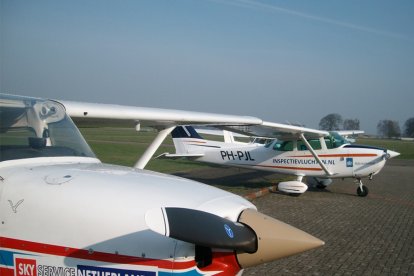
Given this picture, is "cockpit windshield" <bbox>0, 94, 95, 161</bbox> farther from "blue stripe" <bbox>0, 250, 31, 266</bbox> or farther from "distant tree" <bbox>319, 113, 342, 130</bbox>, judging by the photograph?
"distant tree" <bbox>319, 113, 342, 130</bbox>

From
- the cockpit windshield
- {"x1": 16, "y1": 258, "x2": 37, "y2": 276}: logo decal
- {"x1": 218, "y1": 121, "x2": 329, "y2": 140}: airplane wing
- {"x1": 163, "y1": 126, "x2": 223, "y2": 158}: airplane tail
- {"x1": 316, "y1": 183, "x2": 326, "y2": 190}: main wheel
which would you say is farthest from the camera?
{"x1": 163, "y1": 126, "x2": 223, "y2": 158}: airplane tail

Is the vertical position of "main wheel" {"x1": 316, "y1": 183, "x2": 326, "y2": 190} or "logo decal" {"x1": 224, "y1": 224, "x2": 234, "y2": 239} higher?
"logo decal" {"x1": 224, "y1": 224, "x2": 234, "y2": 239}

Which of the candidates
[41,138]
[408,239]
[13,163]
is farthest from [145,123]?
[408,239]

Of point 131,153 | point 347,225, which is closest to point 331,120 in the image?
point 131,153

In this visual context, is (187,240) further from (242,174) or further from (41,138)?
(242,174)

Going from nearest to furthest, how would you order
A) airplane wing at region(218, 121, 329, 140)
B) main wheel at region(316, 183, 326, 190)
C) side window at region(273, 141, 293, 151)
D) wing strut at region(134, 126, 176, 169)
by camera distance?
wing strut at region(134, 126, 176, 169) < airplane wing at region(218, 121, 329, 140) < side window at region(273, 141, 293, 151) < main wheel at region(316, 183, 326, 190)

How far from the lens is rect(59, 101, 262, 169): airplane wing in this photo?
4.11m

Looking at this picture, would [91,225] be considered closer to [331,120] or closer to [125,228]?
[125,228]

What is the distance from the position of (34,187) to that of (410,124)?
13227cm

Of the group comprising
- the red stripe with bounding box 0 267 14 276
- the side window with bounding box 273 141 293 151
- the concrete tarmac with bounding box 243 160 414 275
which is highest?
the side window with bounding box 273 141 293 151

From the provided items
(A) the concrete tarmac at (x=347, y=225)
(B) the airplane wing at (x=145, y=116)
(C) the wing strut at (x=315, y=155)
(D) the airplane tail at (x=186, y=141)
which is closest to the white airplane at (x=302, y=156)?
(C) the wing strut at (x=315, y=155)

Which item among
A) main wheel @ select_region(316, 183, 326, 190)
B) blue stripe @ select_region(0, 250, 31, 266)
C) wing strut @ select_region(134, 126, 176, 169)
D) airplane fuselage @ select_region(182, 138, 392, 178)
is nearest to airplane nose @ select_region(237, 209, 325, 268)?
blue stripe @ select_region(0, 250, 31, 266)

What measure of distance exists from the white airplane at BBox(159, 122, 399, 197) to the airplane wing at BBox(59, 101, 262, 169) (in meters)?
5.14

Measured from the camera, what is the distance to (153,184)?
2439mm
